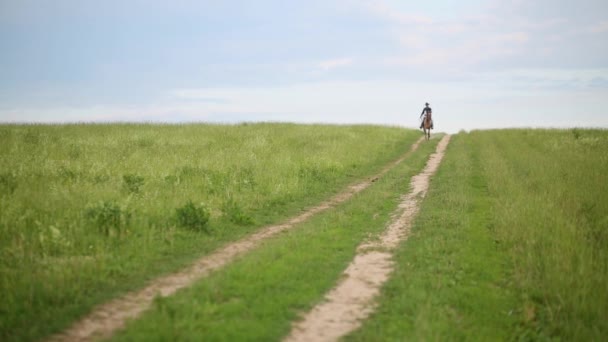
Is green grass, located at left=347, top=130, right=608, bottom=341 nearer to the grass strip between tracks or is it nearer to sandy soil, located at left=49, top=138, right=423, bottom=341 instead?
the grass strip between tracks

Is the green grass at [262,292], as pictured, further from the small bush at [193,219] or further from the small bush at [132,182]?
the small bush at [132,182]

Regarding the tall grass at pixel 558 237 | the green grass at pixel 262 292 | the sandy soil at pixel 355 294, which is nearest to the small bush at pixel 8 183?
the green grass at pixel 262 292

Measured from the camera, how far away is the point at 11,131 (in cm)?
2458

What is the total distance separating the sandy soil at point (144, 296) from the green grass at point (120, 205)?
0.23 metres

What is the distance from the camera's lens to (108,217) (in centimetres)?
953

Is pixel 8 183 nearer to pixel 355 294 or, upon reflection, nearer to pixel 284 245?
pixel 284 245

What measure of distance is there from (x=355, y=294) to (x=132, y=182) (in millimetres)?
8643

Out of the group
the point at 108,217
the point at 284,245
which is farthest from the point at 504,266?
the point at 108,217

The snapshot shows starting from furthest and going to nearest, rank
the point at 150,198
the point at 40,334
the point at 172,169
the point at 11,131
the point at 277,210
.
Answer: the point at 11,131, the point at 172,169, the point at 277,210, the point at 150,198, the point at 40,334

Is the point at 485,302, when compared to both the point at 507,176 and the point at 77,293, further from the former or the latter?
the point at 507,176

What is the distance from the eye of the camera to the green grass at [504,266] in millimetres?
6082

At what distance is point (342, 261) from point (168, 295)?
3317 millimetres

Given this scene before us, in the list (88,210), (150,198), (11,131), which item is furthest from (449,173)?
(11,131)

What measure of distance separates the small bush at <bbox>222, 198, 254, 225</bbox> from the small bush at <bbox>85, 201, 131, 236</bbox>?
2.63 m
